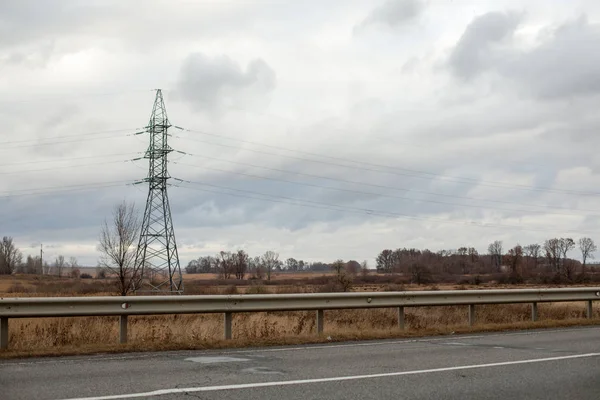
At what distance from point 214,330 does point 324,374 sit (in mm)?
6678

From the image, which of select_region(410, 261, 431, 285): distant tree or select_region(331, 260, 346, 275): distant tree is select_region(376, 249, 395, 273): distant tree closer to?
select_region(410, 261, 431, 285): distant tree

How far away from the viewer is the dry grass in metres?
11.8

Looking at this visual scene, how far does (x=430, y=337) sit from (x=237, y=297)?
4.37m

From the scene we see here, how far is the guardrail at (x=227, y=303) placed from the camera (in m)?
11.3

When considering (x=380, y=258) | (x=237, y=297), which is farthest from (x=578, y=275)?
(x=237, y=297)

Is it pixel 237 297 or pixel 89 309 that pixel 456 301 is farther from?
pixel 89 309

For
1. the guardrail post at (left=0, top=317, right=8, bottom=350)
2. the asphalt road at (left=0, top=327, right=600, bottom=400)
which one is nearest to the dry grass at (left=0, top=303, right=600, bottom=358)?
the guardrail post at (left=0, top=317, right=8, bottom=350)

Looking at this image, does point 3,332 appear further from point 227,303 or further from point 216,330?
point 216,330

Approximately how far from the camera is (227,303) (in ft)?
42.5

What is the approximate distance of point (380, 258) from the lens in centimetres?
13938

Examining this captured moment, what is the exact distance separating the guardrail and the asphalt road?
1.44 meters

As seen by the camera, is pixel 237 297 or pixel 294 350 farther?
pixel 237 297

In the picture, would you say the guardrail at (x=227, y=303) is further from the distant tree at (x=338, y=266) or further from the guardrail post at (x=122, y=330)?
the distant tree at (x=338, y=266)

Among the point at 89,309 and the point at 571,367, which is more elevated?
the point at 89,309
